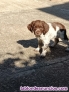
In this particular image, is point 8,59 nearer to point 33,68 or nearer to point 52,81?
point 33,68

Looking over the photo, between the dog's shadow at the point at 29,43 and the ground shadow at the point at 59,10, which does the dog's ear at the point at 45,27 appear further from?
the ground shadow at the point at 59,10

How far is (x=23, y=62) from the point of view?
642 centimetres

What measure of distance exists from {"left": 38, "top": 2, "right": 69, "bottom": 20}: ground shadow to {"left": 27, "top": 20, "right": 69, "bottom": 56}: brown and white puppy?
416 centimetres

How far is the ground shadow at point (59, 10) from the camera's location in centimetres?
1167

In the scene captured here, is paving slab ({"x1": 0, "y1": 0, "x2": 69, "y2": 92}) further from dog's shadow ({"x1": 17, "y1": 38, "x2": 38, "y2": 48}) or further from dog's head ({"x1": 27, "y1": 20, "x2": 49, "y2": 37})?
dog's head ({"x1": 27, "y1": 20, "x2": 49, "y2": 37})

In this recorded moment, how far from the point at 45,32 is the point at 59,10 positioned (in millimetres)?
6604

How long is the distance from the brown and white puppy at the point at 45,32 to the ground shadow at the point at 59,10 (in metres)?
4.16

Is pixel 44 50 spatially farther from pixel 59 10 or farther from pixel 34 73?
pixel 59 10

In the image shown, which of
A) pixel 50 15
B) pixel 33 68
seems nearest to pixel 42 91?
pixel 33 68

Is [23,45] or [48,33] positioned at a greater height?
[48,33]

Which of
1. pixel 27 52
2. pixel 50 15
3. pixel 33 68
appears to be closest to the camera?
pixel 33 68

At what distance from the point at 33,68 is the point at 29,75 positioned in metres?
0.38

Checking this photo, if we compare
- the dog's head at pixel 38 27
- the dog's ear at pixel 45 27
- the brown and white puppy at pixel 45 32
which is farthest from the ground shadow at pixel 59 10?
the dog's head at pixel 38 27

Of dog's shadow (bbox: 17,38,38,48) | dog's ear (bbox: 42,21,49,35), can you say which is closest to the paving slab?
dog's shadow (bbox: 17,38,38,48)
